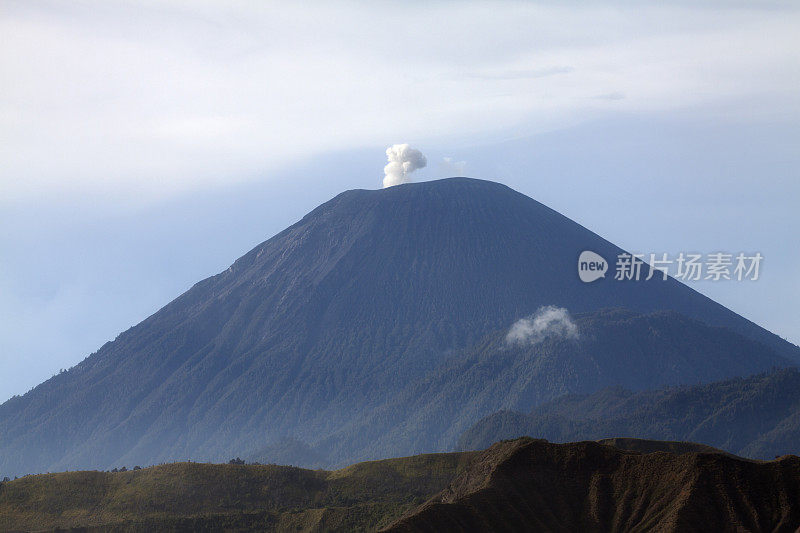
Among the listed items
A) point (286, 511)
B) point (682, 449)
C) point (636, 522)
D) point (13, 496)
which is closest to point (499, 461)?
point (636, 522)

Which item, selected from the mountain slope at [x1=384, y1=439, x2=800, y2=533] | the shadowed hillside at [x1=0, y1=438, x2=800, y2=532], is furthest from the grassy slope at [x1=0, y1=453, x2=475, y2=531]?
the mountain slope at [x1=384, y1=439, x2=800, y2=533]

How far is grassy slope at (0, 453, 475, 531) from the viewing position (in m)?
113

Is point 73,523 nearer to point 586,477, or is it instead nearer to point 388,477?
point 388,477

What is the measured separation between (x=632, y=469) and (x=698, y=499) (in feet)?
30.5

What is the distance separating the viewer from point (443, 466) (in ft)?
441

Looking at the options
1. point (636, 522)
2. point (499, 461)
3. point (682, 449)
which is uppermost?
point (499, 461)

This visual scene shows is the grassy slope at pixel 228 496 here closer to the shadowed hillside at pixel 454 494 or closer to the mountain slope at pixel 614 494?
the shadowed hillside at pixel 454 494

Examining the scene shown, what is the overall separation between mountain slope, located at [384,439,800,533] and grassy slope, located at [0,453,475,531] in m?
23.1

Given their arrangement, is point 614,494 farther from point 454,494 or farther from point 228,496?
point 228,496

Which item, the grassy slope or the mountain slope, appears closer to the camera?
the mountain slope

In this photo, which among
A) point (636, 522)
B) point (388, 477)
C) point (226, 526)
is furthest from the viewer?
point (388, 477)

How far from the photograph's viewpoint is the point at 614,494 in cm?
9150

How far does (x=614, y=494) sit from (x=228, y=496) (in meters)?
53.6

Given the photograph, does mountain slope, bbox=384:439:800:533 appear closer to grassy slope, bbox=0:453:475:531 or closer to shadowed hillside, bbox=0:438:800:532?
shadowed hillside, bbox=0:438:800:532
